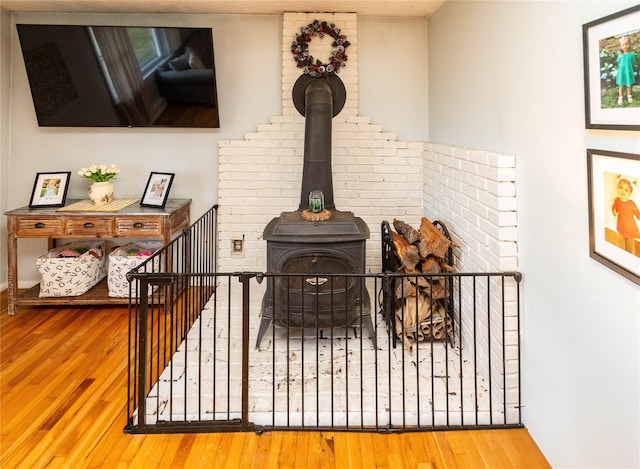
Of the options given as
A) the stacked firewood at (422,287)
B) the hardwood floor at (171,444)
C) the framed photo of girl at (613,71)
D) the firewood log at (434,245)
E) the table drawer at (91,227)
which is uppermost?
the framed photo of girl at (613,71)

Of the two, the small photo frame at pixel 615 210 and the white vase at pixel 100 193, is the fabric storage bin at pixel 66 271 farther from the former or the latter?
the small photo frame at pixel 615 210

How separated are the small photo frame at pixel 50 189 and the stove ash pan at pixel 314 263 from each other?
1982 millimetres

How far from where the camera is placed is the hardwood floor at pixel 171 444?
1704 millimetres

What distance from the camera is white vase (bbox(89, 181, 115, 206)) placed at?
3425 millimetres

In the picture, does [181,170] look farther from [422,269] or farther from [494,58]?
[494,58]

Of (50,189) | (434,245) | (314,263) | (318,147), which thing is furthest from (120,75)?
(434,245)

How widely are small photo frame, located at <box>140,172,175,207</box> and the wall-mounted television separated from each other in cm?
42

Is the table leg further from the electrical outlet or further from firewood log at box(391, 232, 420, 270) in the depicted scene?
firewood log at box(391, 232, 420, 270)

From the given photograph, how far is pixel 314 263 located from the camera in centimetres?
253

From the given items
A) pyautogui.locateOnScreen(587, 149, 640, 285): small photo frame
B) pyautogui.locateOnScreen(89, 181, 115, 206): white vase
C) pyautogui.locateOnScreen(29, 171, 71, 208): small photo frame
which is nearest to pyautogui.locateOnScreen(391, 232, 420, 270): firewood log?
pyautogui.locateOnScreen(587, 149, 640, 285): small photo frame

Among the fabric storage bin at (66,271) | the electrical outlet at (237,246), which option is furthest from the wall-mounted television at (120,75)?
the fabric storage bin at (66,271)

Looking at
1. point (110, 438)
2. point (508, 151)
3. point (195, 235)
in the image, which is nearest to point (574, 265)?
point (508, 151)

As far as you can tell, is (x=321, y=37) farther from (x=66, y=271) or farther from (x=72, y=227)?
(x=66, y=271)

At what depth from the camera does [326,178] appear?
2.95m
